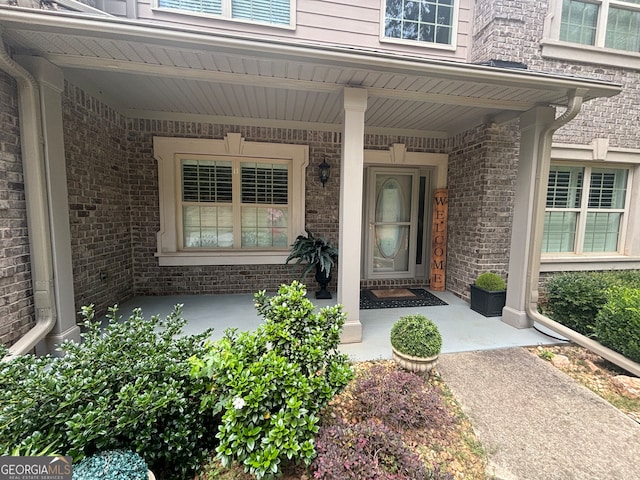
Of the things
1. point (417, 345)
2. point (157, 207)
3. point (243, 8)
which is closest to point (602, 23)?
point (243, 8)

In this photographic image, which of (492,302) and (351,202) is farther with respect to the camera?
(492,302)

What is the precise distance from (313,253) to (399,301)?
1.59 m

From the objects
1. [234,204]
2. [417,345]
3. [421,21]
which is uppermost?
[421,21]

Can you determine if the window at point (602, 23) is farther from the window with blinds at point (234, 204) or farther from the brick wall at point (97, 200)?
the brick wall at point (97, 200)

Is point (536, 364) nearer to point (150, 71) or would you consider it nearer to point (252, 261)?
point (252, 261)

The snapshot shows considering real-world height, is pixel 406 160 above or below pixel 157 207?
above

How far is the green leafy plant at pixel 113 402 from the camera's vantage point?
1.37 m

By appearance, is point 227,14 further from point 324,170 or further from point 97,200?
point 97,200

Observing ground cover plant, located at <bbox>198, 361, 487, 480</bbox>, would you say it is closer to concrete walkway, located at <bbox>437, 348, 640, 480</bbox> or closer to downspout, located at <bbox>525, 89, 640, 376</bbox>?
concrete walkway, located at <bbox>437, 348, 640, 480</bbox>

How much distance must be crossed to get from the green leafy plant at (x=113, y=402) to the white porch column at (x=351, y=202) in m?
1.63

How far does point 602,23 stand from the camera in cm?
437

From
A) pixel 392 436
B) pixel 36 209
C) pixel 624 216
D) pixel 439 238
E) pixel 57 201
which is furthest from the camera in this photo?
pixel 439 238

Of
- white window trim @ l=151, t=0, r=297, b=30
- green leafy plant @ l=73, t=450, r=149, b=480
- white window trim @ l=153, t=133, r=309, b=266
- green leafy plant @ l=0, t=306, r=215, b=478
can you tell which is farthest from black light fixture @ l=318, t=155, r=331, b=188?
green leafy plant @ l=73, t=450, r=149, b=480

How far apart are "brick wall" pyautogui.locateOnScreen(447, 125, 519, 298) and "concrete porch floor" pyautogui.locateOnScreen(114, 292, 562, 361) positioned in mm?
752
